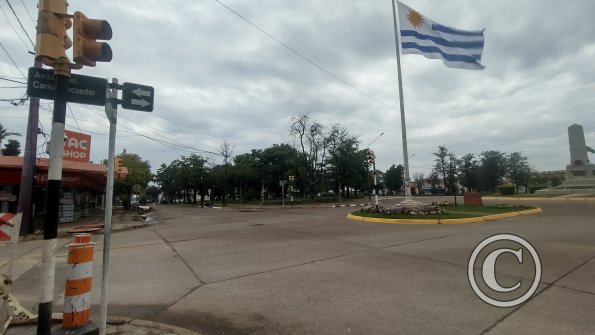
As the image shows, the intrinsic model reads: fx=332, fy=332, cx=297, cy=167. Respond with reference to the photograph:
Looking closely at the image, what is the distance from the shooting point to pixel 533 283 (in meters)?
5.54

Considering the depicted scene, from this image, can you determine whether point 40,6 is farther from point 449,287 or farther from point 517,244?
point 517,244

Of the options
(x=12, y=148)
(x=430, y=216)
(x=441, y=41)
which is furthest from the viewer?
(x=12, y=148)

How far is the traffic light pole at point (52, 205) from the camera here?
3.52 metres

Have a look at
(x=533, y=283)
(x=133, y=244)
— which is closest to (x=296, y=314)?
(x=533, y=283)

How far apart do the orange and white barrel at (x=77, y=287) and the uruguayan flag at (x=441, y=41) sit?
1561 centimetres

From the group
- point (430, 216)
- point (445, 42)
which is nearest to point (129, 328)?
point (430, 216)

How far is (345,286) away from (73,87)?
4.90 meters

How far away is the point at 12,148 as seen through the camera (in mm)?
51312

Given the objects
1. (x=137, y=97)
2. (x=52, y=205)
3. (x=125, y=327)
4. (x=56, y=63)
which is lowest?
(x=125, y=327)

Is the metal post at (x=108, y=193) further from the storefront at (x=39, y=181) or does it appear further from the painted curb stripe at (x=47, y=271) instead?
the storefront at (x=39, y=181)

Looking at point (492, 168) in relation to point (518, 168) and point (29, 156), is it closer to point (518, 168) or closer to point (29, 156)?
point (518, 168)

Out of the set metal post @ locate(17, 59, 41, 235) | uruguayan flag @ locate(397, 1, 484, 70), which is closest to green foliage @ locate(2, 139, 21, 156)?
metal post @ locate(17, 59, 41, 235)

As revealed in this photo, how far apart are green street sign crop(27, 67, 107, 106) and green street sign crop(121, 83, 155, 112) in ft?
0.78

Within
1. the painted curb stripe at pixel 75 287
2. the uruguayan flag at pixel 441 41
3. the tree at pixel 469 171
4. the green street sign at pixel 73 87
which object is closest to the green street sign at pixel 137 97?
the green street sign at pixel 73 87
